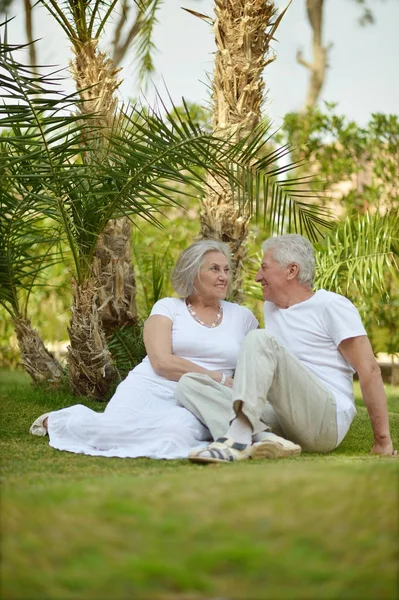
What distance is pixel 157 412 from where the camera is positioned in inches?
185

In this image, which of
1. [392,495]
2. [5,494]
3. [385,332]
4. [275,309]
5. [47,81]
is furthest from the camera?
[385,332]

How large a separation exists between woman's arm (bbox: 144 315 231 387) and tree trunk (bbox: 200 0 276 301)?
1.90m

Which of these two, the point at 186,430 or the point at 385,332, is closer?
the point at 186,430

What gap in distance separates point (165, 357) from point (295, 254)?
3.02 feet

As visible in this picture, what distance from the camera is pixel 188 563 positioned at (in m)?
2.04

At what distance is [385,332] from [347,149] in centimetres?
239

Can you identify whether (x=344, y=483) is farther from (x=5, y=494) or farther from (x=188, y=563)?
(x=5, y=494)

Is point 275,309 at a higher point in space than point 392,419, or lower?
higher

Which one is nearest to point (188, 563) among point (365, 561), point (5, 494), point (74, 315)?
point (365, 561)

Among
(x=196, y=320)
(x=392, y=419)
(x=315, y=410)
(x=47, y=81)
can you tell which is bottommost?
(x=392, y=419)

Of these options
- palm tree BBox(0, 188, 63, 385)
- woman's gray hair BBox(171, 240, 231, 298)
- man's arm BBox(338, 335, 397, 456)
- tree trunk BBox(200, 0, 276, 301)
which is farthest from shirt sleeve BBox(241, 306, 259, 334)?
palm tree BBox(0, 188, 63, 385)

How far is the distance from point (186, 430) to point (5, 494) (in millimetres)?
2024

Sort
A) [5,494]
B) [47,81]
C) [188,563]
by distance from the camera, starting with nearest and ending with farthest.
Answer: [188,563], [5,494], [47,81]

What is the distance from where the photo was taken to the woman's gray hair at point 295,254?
15.7 ft
